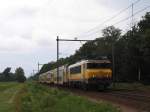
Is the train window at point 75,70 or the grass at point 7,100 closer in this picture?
the grass at point 7,100

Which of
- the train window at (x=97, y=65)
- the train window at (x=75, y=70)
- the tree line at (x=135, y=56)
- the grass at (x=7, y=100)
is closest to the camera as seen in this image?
the grass at (x=7, y=100)

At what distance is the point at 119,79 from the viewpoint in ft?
249

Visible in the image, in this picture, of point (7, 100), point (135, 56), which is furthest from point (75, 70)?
point (7, 100)

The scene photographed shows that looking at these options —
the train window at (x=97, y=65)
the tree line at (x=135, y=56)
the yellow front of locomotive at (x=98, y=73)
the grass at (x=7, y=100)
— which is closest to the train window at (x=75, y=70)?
the tree line at (x=135, y=56)

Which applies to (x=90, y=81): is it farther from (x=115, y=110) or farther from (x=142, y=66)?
(x=115, y=110)

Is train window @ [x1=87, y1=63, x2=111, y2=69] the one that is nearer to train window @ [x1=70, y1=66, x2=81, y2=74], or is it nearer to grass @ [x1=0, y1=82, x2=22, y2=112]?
train window @ [x1=70, y1=66, x2=81, y2=74]

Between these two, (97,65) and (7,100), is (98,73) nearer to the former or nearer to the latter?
(97,65)

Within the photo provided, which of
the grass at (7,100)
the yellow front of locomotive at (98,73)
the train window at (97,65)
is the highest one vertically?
the train window at (97,65)

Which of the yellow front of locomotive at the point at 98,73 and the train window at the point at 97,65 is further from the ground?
the train window at the point at 97,65

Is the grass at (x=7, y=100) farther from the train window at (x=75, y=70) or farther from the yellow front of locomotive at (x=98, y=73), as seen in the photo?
the yellow front of locomotive at (x=98, y=73)

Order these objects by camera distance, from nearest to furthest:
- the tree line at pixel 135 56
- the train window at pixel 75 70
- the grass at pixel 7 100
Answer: the grass at pixel 7 100 < the train window at pixel 75 70 < the tree line at pixel 135 56

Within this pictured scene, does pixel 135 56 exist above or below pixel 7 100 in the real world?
above

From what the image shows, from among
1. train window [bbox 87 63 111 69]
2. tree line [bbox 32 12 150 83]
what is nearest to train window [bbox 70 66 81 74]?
tree line [bbox 32 12 150 83]

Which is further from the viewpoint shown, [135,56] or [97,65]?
[135,56]
